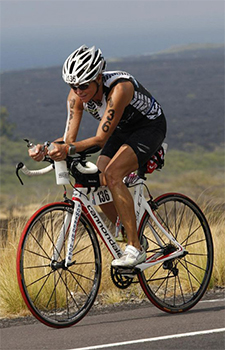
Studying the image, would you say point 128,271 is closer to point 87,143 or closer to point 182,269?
point 87,143

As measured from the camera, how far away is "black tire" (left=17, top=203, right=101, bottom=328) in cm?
603

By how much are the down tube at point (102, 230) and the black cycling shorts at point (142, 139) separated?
1.87ft

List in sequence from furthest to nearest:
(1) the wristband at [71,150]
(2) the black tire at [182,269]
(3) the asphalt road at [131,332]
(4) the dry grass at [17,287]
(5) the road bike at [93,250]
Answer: (4) the dry grass at [17,287] < (2) the black tire at [182,269] < (5) the road bike at [93,250] < (1) the wristband at [71,150] < (3) the asphalt road at [131,332]

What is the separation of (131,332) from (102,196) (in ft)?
3.65

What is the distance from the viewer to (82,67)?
6.22 metres

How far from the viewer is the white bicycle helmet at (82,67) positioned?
6.22 metres

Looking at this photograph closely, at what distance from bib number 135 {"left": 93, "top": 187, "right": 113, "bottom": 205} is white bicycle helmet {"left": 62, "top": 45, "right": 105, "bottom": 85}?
0.89 m

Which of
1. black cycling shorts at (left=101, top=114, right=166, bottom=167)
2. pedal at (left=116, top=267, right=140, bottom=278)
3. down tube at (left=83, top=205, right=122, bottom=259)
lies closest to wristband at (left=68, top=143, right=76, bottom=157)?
down tube at (left=83, top=205, right=122, bottom=259)

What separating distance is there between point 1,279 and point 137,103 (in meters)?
2.41

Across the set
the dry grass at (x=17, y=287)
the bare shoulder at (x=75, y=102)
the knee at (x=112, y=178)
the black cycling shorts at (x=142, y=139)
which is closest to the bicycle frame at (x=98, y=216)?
the knee at (x=112, y=178)

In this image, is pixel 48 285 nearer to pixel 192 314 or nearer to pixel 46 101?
pixel 192 314

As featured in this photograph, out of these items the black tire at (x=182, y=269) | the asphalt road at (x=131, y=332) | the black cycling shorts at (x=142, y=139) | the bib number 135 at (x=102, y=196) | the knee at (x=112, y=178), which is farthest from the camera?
the black tire at (x=182, y=269)

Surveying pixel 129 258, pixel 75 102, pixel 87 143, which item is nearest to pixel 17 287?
pixel 129 258

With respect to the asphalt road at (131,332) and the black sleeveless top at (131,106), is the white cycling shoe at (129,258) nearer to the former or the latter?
the asphalt road at (131,332)
